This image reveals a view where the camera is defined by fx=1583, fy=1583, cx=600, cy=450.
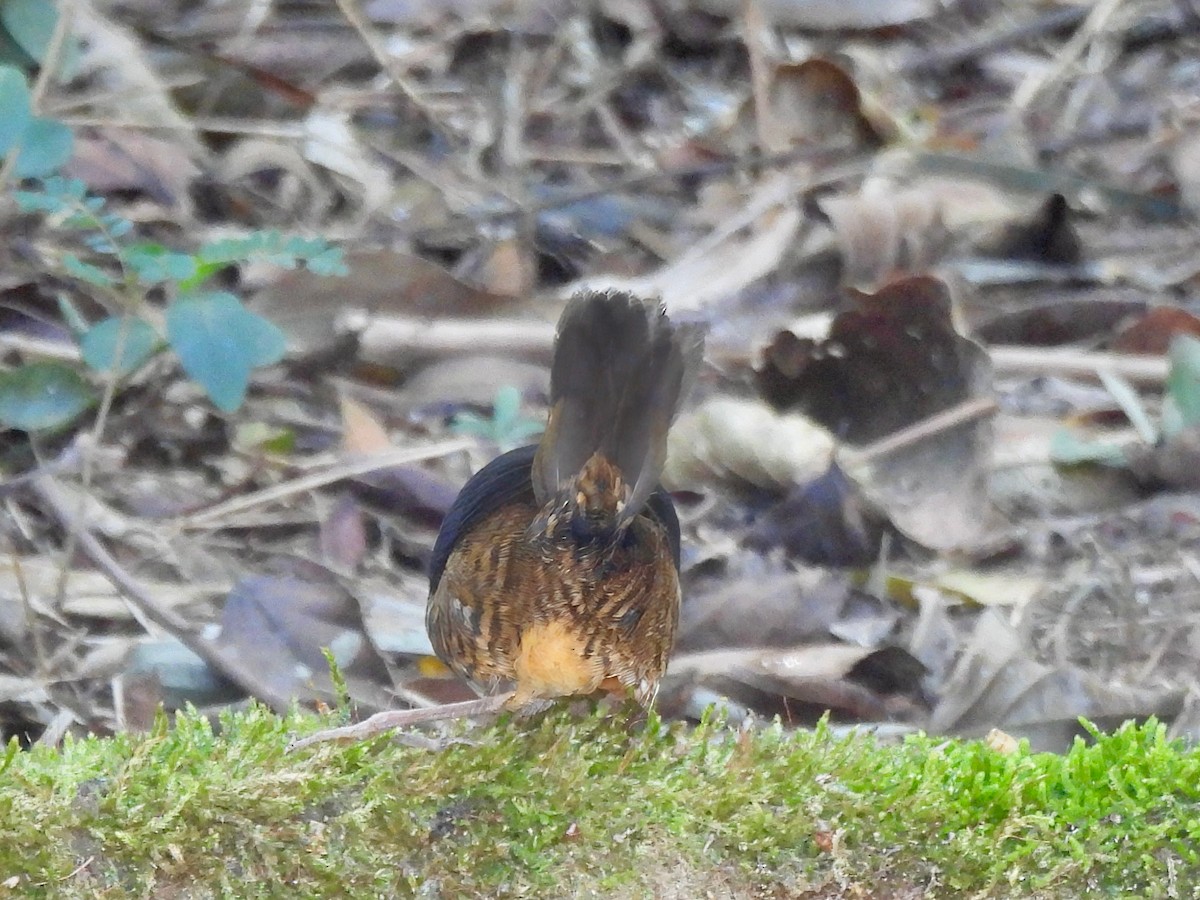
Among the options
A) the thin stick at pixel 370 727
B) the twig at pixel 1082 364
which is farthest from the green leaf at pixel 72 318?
the twig at pixel 1082 364

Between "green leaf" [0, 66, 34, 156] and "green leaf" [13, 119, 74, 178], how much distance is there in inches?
5.1

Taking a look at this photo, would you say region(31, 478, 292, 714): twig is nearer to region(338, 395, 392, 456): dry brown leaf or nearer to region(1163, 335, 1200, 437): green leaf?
region(338, 395, 392, 456): dry brown leaf

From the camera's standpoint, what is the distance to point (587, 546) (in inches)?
74.6

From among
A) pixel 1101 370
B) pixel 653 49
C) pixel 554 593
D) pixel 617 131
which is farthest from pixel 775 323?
pixel 554 593

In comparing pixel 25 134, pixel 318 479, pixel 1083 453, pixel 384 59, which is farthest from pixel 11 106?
pixel 1083 453

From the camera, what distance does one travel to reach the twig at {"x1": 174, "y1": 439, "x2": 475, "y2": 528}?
3395 millimetres

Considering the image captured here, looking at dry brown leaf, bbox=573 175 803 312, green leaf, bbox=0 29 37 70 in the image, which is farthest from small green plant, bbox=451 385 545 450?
green leaf, bbox=0 29 37 70

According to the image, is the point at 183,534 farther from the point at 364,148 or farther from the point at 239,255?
the point at 364,148

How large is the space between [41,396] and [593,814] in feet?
6.61

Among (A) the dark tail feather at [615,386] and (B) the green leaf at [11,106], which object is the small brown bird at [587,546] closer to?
(A) the dark tail feather at [615,386]

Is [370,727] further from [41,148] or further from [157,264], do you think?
[41,148]

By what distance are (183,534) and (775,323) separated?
174 centimetres

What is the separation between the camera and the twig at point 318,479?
11.1ft

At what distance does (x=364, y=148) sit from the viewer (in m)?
5.07
